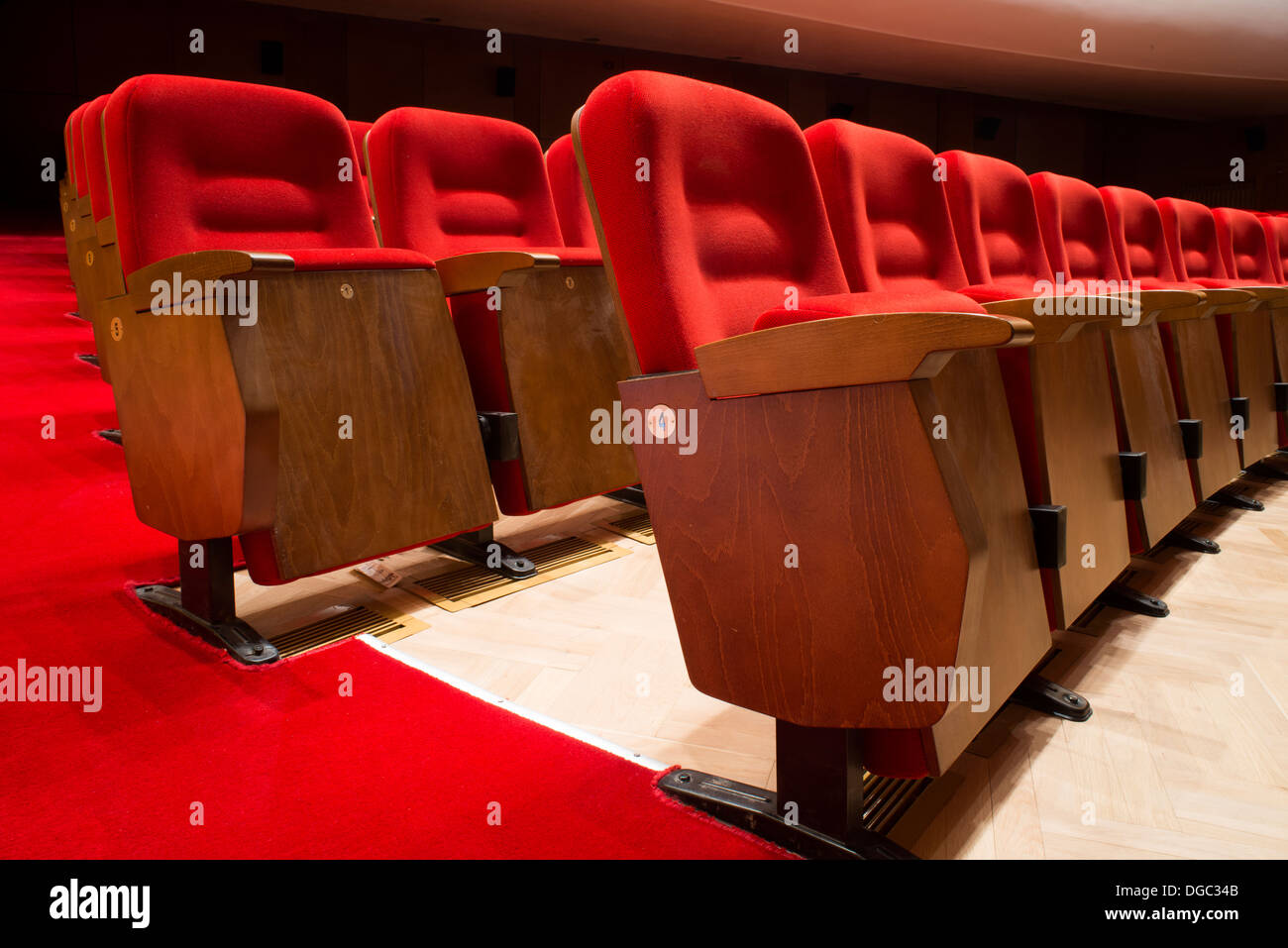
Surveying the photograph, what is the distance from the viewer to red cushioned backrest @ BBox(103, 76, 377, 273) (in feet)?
1.41

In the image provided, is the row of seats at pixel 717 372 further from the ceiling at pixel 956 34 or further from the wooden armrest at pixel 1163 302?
the ceiling at pixel 956 34

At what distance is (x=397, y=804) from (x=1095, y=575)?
0.97ft

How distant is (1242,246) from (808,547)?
1.25 meters

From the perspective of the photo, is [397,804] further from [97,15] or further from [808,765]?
[97,15]

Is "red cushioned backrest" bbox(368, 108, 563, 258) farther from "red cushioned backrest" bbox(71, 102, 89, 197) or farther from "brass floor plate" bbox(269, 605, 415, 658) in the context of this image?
"red cushioned backrest" bbox(71, 102, 89, 197)

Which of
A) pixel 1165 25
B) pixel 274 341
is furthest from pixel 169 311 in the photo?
pixel 1165 25

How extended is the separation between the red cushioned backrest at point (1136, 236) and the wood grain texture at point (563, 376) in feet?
2.07

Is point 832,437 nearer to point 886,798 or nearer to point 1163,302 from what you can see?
point 886,798

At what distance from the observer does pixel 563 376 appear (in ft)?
1.81

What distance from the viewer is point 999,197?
660 millimetres

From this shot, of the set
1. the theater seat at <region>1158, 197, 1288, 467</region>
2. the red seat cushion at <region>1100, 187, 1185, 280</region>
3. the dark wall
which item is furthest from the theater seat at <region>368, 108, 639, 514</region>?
the dark wall

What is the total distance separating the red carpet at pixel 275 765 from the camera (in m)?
0.26

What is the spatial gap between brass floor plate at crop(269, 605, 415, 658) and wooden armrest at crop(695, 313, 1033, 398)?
249 millimetres
